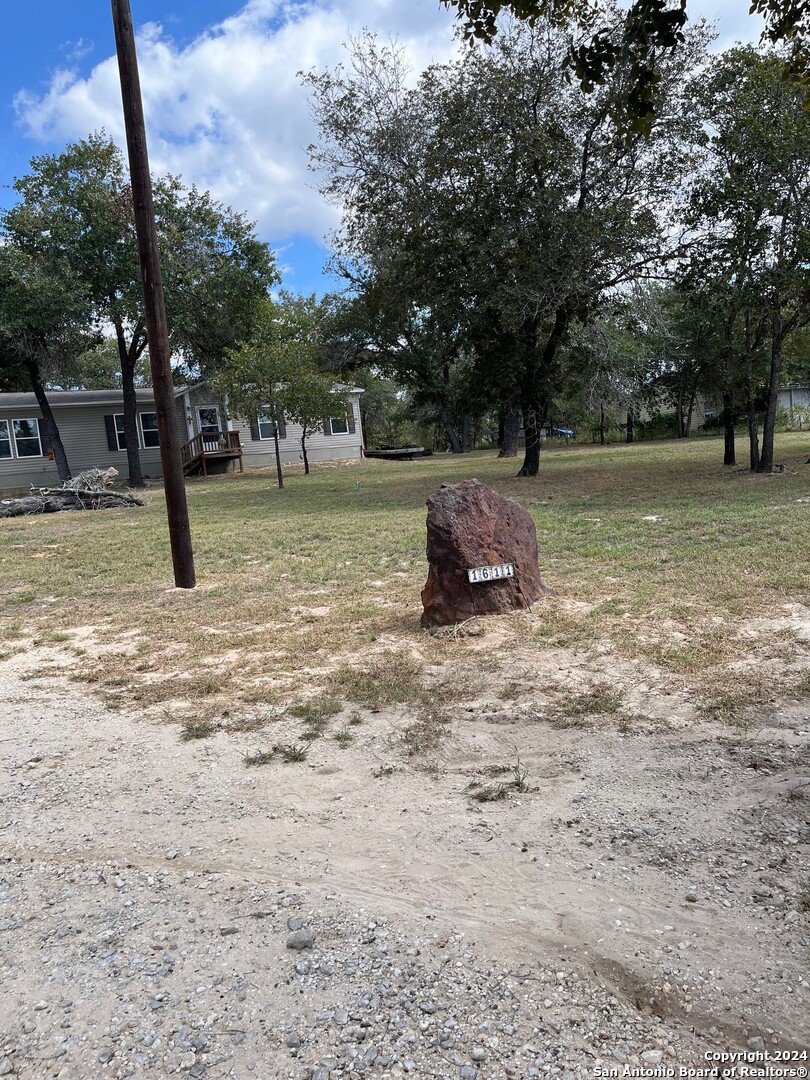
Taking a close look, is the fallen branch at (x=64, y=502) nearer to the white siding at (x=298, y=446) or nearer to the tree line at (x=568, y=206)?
the tree line at (x=568, y=206)

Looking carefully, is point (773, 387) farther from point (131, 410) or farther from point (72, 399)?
point (72, 399)

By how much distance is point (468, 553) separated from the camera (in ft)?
17.2

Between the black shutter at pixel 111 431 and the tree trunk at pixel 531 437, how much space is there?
665 inches

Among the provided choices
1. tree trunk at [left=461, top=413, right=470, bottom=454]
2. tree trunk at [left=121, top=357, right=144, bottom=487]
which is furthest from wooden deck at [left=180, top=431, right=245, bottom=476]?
tree trunk at [left=461, top=413, right=470, bottom=454]

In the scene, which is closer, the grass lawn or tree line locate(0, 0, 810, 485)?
the grass lawn

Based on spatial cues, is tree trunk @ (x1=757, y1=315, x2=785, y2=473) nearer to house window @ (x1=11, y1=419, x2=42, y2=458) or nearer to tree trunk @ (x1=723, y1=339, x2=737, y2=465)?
tree trunk @ (x1=723, y1=339, x2=737, y2=465)

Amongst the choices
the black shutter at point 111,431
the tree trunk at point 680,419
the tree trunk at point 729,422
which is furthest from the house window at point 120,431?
the tree trunk at point 680,419

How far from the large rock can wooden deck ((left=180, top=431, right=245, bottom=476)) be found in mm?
23496

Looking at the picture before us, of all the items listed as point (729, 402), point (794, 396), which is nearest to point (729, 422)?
point (729, 402)

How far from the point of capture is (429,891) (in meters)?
2.35

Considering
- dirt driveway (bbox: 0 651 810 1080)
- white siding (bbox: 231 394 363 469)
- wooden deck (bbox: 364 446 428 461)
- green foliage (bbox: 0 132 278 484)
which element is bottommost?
dirt driveway (bbox: 0 651 810 1080)

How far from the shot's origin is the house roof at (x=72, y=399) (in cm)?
2622

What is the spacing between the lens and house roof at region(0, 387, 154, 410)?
A: 2622 centimetres

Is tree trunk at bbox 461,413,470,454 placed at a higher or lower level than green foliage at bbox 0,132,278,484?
lower
